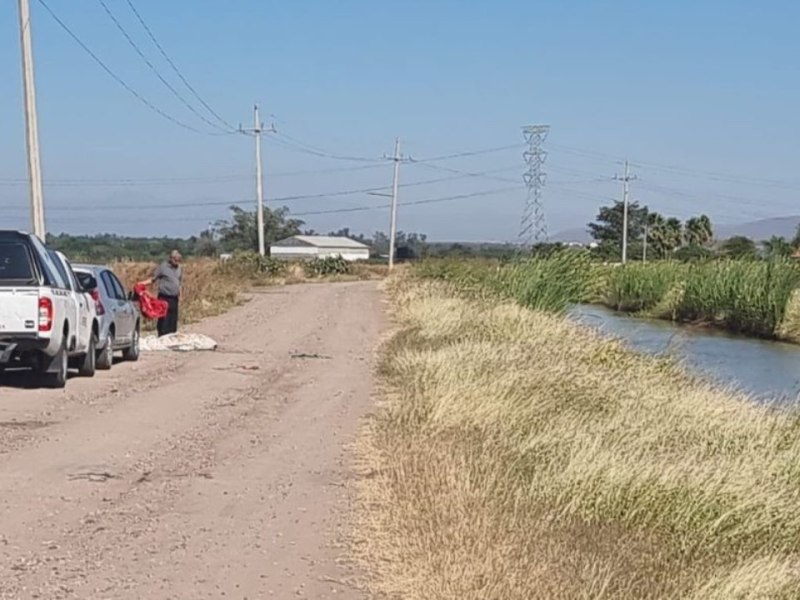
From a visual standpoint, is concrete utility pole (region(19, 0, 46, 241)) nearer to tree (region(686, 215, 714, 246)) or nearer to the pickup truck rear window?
the pickup truck rear window

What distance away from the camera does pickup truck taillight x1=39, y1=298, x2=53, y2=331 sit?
14750mm

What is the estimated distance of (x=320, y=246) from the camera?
133750 millimetres

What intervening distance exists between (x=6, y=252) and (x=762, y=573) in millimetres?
10367

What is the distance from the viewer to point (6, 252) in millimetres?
15016

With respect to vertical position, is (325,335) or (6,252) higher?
(6,252)

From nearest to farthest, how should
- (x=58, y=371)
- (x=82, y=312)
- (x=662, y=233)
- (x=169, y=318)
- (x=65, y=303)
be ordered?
(x=58, y=371)
(x=65, y=303)
(x=82, y=312)
(x=169, y=318)
(x=662, y=233)

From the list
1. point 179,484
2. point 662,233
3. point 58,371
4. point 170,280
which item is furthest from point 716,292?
point 662,233

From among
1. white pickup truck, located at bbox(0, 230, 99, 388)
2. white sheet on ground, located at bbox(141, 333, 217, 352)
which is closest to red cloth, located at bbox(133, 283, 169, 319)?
white sheet on ground, located at bbox(141, 333, 217, 352)

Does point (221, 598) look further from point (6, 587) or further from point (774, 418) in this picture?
point (774, 418)

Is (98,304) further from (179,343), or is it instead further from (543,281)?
(543,281)

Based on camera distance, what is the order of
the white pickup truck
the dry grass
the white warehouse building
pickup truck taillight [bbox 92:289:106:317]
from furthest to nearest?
the white warehouse building, pickup truck taillight [bbox 92:289:106:317], the white pickup truck, the dry grass

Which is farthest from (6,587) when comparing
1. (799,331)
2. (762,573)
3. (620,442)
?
(799,331)

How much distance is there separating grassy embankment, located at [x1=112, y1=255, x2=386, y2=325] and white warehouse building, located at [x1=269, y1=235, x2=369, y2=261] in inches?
1605

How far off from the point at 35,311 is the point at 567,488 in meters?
7.66
